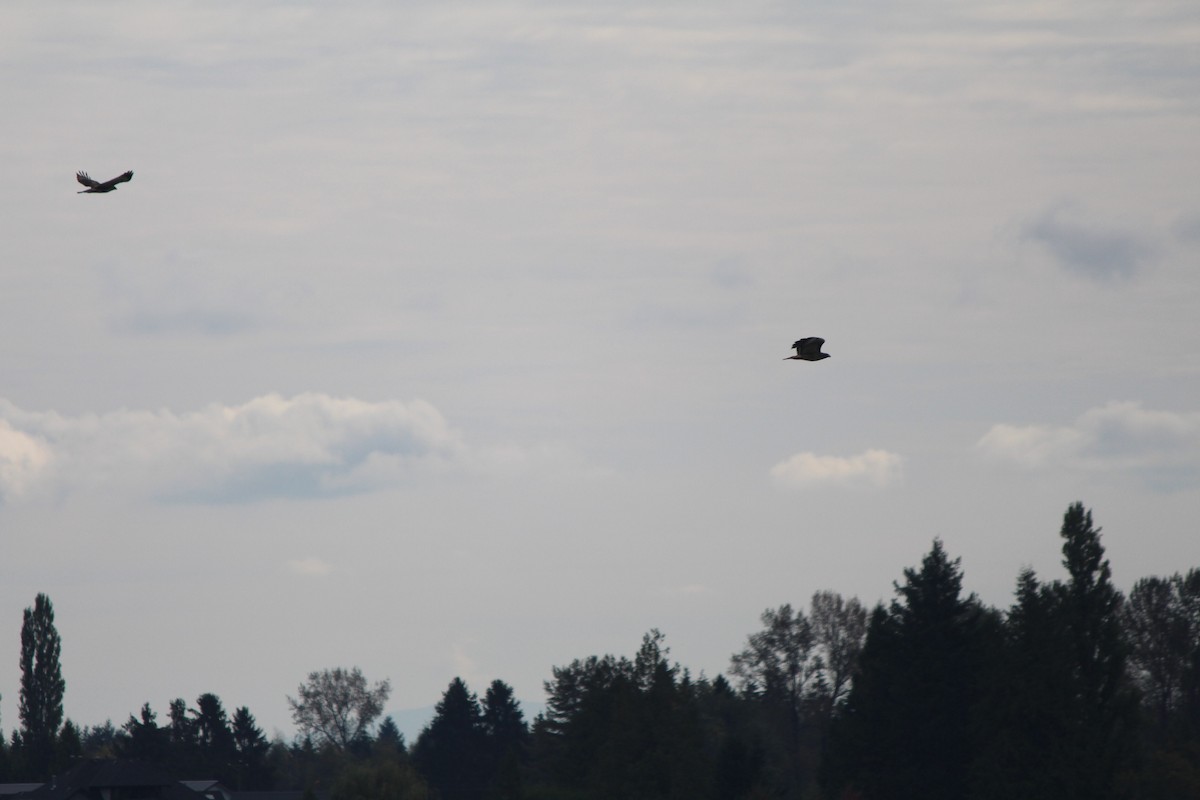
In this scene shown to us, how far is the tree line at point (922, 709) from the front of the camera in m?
64.2

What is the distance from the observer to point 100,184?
30812 mm

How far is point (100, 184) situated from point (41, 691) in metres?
127

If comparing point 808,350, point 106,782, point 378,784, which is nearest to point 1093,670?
point 808,350

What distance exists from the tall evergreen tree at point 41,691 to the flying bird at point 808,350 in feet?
434

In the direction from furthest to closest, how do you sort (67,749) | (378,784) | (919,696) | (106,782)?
(67,749) → (106,782) → (378,784) → (919,696)

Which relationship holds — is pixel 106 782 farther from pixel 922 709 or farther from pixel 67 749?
pixel 922 709

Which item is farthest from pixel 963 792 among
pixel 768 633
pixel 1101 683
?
pixel 768 633

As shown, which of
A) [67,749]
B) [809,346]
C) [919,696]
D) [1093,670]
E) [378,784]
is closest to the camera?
[809,346]

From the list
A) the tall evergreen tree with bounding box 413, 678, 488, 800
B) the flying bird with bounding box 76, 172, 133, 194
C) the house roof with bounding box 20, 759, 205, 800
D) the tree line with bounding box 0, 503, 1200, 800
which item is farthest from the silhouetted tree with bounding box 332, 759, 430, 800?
the flying bird with bounding box 76, 172, 133, 194

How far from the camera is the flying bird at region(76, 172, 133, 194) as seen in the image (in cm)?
3019

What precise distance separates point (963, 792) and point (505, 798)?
39834 millimetres

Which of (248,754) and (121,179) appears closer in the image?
(121,179)

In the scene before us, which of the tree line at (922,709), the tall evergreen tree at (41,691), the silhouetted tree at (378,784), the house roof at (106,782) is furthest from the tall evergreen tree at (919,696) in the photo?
the tall evergreen tree at (41,691)

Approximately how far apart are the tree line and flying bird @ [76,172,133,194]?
44.0 m
